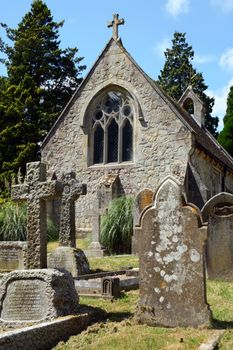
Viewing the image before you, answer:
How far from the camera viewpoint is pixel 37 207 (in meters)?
7.93

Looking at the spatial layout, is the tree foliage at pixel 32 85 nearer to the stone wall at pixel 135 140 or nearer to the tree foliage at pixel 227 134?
the stone wall at pixel 135 140

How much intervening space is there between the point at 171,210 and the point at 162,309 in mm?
1295

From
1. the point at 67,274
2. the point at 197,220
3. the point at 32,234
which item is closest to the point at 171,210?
the point at 197,220

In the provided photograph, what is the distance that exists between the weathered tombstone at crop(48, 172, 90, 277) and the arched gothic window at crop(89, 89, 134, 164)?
969cm

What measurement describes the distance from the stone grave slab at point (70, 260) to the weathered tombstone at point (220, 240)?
2774 mm

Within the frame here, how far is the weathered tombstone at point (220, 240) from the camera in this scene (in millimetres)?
10375

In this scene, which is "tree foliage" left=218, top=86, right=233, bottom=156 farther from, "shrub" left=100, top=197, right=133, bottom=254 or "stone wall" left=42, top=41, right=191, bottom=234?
"shrub" left=100, top=197, right=133, bottom=254

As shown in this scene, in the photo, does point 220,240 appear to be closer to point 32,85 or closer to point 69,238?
point 69,238

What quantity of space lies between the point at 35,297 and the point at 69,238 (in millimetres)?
5505

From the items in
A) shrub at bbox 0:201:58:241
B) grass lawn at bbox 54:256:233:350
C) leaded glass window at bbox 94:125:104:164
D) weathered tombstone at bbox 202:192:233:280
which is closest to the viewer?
grass lawn at bbox 54:256:233:350

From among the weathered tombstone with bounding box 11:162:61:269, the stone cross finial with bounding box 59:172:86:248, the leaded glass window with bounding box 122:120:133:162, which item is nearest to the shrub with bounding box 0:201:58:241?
the leaded glass window with bounding box 122:120:133:162

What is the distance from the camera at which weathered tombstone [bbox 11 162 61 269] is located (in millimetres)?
7727

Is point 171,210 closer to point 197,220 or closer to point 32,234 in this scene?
point 197,220

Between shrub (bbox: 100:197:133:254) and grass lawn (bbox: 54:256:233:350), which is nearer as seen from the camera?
grass lawn (bbox: 54:256:233:350)
